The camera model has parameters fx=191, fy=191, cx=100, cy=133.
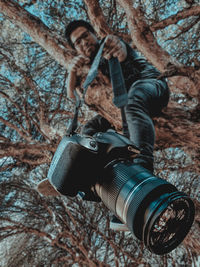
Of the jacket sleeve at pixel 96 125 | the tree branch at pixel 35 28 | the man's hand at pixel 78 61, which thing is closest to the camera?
the man's hand at pixel 78 61

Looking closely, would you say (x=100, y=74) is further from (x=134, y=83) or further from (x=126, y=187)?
(x=126, y=187)

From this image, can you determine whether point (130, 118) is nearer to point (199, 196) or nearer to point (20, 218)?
point (199, 196)

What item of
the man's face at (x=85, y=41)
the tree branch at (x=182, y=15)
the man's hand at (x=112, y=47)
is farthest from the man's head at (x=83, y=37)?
the tree branch at (x=182, y=15)

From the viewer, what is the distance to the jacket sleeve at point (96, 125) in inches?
63.3

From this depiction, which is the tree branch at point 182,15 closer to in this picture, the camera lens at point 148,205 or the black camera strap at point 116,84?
the black camera strap at point 116,84

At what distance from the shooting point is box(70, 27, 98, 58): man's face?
4.85ft

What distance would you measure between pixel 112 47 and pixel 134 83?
28 cm

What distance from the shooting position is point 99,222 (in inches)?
214

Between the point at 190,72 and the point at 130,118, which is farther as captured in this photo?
the point at 190,72

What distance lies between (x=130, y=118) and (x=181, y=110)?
0.98 metres

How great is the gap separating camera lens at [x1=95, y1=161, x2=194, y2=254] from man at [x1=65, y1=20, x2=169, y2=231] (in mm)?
209

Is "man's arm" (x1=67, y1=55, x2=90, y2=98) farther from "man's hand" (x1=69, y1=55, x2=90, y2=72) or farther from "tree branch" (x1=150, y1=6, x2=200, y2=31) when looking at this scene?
"tree branch" (x1=150, y1=6, x2=200, y2=31)

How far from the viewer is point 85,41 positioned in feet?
4.84

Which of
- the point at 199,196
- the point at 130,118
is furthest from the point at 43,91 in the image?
the point at 199,196
